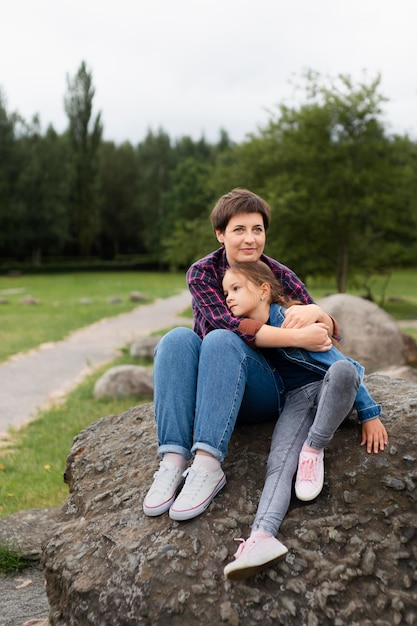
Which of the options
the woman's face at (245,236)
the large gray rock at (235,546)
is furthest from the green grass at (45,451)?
the woman's face at (245,236)

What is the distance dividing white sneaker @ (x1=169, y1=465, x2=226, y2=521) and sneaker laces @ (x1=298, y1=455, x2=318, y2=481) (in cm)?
35

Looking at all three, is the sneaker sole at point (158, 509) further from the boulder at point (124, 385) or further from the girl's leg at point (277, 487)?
the boulder at point (124, 385)

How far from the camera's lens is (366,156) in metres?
18.4

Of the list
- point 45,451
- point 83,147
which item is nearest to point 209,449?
point 45,451

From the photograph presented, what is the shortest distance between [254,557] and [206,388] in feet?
2.43

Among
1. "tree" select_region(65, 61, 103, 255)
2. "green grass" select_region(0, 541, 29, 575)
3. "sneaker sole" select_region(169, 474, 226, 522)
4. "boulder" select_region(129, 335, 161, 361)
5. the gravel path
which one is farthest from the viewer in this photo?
"tree" select_region(65, 61, 103, 255)

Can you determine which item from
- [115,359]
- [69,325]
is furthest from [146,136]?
[115,359]

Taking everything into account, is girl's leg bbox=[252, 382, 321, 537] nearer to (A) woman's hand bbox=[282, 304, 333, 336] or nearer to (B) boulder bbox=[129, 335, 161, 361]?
(A) woman's hand bbox=[282, 304, 333, 336]

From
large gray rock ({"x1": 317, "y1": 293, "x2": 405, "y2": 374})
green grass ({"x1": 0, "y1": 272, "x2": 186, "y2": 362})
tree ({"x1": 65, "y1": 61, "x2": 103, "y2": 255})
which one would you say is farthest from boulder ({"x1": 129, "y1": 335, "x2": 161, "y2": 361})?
tree ({"x1": 65, "y1": 61, "x2": 103, "y2": 255})

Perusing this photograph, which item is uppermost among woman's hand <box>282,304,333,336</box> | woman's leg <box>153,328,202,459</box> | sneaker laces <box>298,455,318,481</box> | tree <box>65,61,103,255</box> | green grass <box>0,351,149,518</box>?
tree <box>65,61,103,255</box>

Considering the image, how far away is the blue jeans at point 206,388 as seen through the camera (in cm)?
285

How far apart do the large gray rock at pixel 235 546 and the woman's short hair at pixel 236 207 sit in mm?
1116

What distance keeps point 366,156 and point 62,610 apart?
17.4m

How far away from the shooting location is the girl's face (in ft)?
A: 10.5
